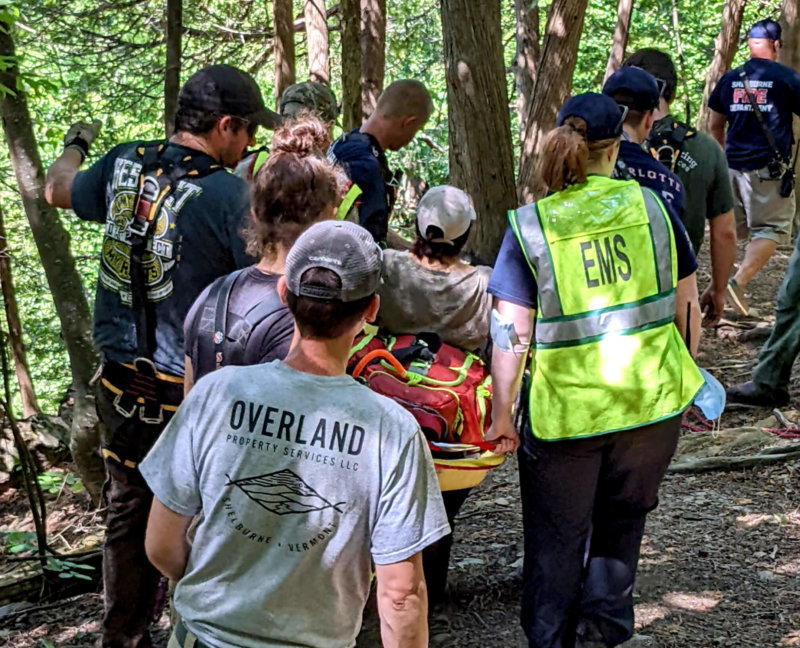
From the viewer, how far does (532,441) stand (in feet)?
10.4

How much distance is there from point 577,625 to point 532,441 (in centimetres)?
67

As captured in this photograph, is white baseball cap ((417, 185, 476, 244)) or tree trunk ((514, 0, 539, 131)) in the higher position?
tree trunk ((514, 0, 539, 131))

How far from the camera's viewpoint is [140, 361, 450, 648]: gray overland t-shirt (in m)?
1.89

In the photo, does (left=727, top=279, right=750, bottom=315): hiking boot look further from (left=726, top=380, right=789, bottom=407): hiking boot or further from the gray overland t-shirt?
the gray overland t-shirt

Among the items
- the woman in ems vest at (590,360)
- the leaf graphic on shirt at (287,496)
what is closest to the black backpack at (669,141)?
the woman in ems vest at (590,360)

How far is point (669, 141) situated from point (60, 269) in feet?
11.7

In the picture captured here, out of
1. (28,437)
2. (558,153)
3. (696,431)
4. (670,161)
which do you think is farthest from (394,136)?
(28,437)

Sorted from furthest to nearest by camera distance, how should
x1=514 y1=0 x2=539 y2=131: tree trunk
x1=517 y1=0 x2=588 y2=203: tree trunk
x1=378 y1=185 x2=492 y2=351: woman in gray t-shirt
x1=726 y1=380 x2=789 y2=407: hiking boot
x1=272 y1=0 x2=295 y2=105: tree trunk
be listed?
x1=514 y1=0 x2=539 y2=131: tree trunk → x1=272 y1=0 x2=295 y2=105: tree trunk → x1=517 y1=0 x2=588 y2=203: tree trunk → x1=726 y1=380 x2=789 y2=407: hiking boot → x1=378 y1=185 x2=492 y2=351: woman in gray t-shirt

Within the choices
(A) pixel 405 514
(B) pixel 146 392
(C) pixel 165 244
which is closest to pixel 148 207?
(C) pixel 165 244

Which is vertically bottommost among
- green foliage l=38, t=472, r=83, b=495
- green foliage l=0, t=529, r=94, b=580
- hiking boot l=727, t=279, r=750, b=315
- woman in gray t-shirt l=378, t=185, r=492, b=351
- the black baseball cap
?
green foliage l=38, t=472, r=83, b=495

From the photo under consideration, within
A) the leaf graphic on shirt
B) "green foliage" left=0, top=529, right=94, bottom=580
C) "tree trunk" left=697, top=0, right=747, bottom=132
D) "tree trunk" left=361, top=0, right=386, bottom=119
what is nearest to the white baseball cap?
the leaf graphic on shirt

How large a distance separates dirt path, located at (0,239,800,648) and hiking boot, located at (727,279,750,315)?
8.44 ft

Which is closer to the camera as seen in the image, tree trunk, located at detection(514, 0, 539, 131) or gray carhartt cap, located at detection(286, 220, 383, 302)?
gray carhartt cap, located at detection(286, 220, 383, 302)

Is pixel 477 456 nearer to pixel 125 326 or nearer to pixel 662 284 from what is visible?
pixel 662 284
